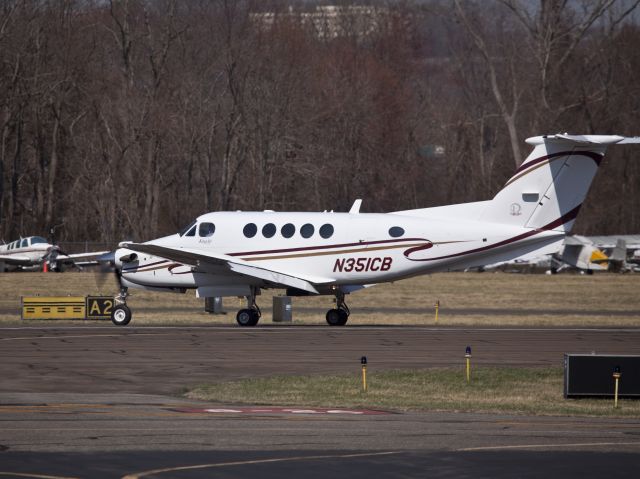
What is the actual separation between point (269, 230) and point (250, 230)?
0.62 metres

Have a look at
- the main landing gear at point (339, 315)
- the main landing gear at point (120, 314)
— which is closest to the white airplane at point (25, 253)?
the main landing gear at point (120, 314)

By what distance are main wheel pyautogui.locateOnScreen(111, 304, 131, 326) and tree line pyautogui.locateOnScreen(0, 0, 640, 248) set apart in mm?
32728

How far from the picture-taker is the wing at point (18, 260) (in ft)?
222

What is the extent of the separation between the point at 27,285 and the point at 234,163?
22995 mm

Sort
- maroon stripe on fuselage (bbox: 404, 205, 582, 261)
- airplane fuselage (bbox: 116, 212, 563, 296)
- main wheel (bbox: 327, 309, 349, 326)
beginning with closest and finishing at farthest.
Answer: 1. maroon stripe on fuselage (bbox: 404, 205, 582, 261)
2. airplane fuselage (bbox: 116, 212, 563, 296)
3. main wheel (bbox: 327, 309, 349, 326)

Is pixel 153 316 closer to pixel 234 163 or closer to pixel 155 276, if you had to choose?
pixel 155 276

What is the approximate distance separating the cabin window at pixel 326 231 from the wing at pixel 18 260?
3599 cm

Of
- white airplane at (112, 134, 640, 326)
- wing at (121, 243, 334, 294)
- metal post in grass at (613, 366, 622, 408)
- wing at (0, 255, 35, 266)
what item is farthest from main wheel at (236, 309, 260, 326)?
wing at (0, 255, 35, 266)

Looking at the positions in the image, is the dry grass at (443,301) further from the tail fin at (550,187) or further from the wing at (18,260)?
the wing at (18,260)

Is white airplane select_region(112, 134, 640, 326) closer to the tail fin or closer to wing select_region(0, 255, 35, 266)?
the tail fin

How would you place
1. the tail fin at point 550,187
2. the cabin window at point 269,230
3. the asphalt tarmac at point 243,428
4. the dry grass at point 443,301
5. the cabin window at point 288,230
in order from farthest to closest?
the dry grass at point 443,301 < the cabin window at point 269,230 < the cabin window at point 288,230 < the tail fin at point 550,187 < the asphalt tarmac at point 243,428

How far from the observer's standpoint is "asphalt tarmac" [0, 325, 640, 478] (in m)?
14.1

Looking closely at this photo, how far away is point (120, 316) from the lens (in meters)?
36.4

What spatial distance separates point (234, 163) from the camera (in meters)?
76.1
